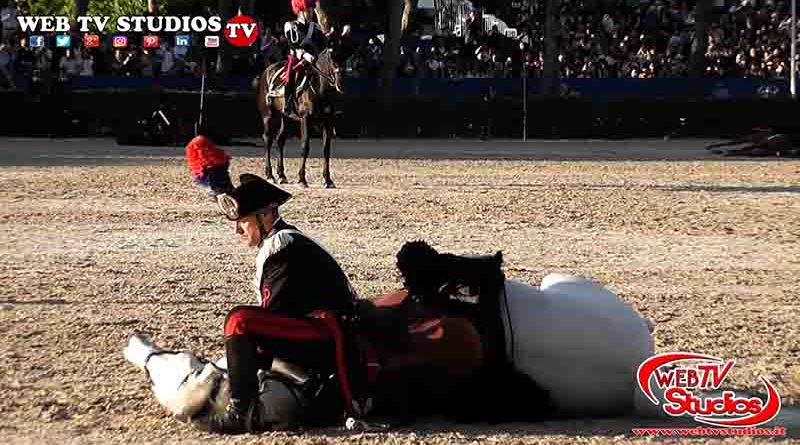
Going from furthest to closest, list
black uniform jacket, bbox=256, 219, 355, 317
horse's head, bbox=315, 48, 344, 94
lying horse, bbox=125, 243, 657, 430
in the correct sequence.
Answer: horse's head, bbox=315, 48, 344, 94, lying horse, bbox=125, 243, 657, 430, black uniform jacket, bbox=256, 219, 355, 317

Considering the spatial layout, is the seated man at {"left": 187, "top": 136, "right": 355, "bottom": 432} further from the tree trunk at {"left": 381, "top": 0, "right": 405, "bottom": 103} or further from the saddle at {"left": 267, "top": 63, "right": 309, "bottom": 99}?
the tree trunk at {"left": 381, "top": 0, "right": 405, "bottom": 103}

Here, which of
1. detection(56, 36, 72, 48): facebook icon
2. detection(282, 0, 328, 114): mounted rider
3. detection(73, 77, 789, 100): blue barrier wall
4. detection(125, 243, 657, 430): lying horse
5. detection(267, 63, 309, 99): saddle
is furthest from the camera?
detection(56, 36, 72, 48): facebook icon

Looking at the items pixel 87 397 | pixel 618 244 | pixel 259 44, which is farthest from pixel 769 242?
pixel 259 44

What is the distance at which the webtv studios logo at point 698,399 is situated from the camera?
7328 mm

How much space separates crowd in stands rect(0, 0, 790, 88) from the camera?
130ft

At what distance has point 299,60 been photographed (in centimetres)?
2322

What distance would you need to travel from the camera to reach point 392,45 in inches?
1604

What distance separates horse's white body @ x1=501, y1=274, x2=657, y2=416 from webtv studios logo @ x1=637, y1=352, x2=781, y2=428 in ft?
0.22

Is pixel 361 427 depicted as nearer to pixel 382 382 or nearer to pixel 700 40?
pixel 382 382

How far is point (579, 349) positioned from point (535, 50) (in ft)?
126

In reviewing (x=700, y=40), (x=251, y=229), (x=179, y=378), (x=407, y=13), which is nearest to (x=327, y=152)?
(x=179, y=378)

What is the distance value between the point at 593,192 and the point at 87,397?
13779 mm

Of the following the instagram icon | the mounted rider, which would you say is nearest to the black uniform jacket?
the mounted rider

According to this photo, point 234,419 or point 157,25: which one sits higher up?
point 157,25
